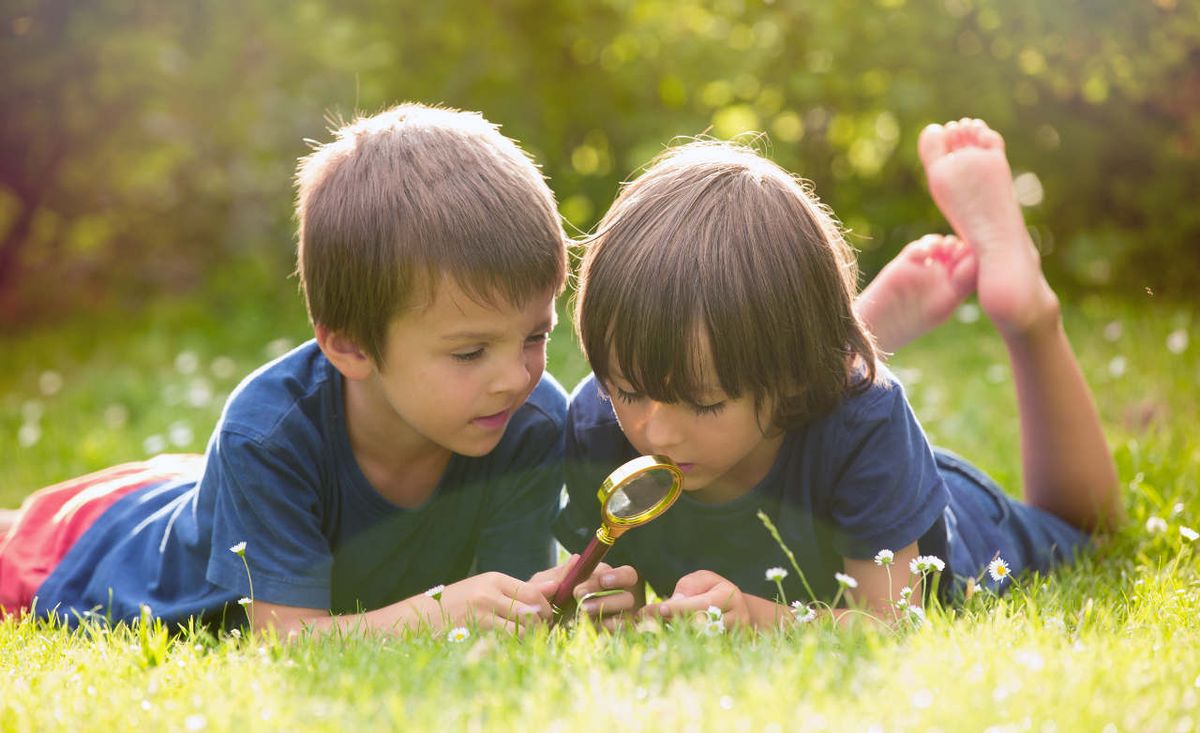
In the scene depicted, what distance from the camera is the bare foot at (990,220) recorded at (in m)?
3.24

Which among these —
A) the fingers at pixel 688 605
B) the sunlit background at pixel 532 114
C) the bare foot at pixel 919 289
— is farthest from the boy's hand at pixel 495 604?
the sunlit background at pixel 532 114

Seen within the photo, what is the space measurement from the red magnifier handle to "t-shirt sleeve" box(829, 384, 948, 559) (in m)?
0.55

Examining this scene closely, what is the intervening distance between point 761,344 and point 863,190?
5368mm

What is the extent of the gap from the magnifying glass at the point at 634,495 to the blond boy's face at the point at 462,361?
1.21ft

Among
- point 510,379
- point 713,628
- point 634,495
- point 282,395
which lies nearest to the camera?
point 713,628

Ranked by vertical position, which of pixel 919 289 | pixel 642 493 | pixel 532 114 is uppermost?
pixel 532 114

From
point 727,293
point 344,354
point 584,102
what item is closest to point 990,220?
point 727,293

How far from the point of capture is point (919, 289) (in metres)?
3.56

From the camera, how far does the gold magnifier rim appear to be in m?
2.28

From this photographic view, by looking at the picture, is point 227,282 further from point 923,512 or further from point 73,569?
point 923,512

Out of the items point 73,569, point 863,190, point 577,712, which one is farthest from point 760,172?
point 863,190

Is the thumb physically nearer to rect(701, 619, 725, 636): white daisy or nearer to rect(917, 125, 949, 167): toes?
rect(701, 619, 725, 636): white daisy

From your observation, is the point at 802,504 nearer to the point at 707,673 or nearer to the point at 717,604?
the point at 717,604

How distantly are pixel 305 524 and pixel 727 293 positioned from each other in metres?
1.06
